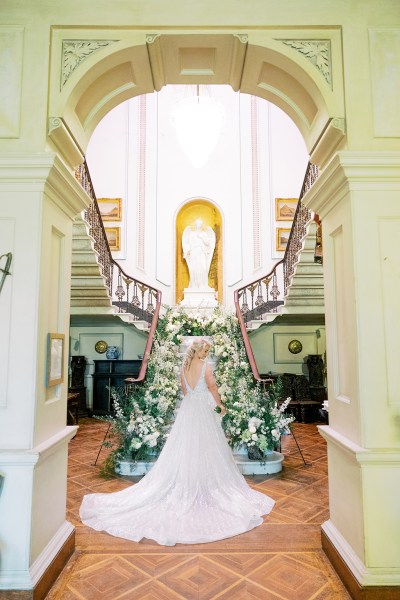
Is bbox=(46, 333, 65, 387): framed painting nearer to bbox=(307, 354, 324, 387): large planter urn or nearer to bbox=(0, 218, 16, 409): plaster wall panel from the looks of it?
bbox=(0, 218, 16, 409): plaster wall panel

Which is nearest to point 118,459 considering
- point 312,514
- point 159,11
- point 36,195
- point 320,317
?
point 312,514

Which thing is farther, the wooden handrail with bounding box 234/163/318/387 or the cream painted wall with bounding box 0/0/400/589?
the wooden handrail with bounding box 234/163/318/387

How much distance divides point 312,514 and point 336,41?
375cm

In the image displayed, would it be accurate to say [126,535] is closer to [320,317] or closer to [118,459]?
[118,459]

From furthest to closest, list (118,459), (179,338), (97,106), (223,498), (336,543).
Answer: (179,338) → (118,459) → (223,498) → (97,106) → (336,543)

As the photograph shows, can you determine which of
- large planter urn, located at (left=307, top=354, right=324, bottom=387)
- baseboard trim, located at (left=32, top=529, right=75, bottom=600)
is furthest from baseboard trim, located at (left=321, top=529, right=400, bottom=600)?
large planter urn, located at (left=307, top=354, right=324, bottom=387)

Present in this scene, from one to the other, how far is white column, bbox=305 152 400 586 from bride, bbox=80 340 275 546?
3.31ft

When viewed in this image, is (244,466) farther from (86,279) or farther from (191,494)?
(86,279)

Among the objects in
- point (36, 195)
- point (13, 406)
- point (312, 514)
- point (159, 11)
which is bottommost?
point (312, 514)

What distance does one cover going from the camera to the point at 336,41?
294 cm

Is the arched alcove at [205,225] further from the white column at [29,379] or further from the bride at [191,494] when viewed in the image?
the white column at [29,379]

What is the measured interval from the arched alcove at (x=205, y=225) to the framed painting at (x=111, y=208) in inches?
61.2

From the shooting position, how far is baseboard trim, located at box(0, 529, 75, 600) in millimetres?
2414

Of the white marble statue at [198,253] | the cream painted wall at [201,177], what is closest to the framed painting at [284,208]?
the cream painted wall at [201,177]
